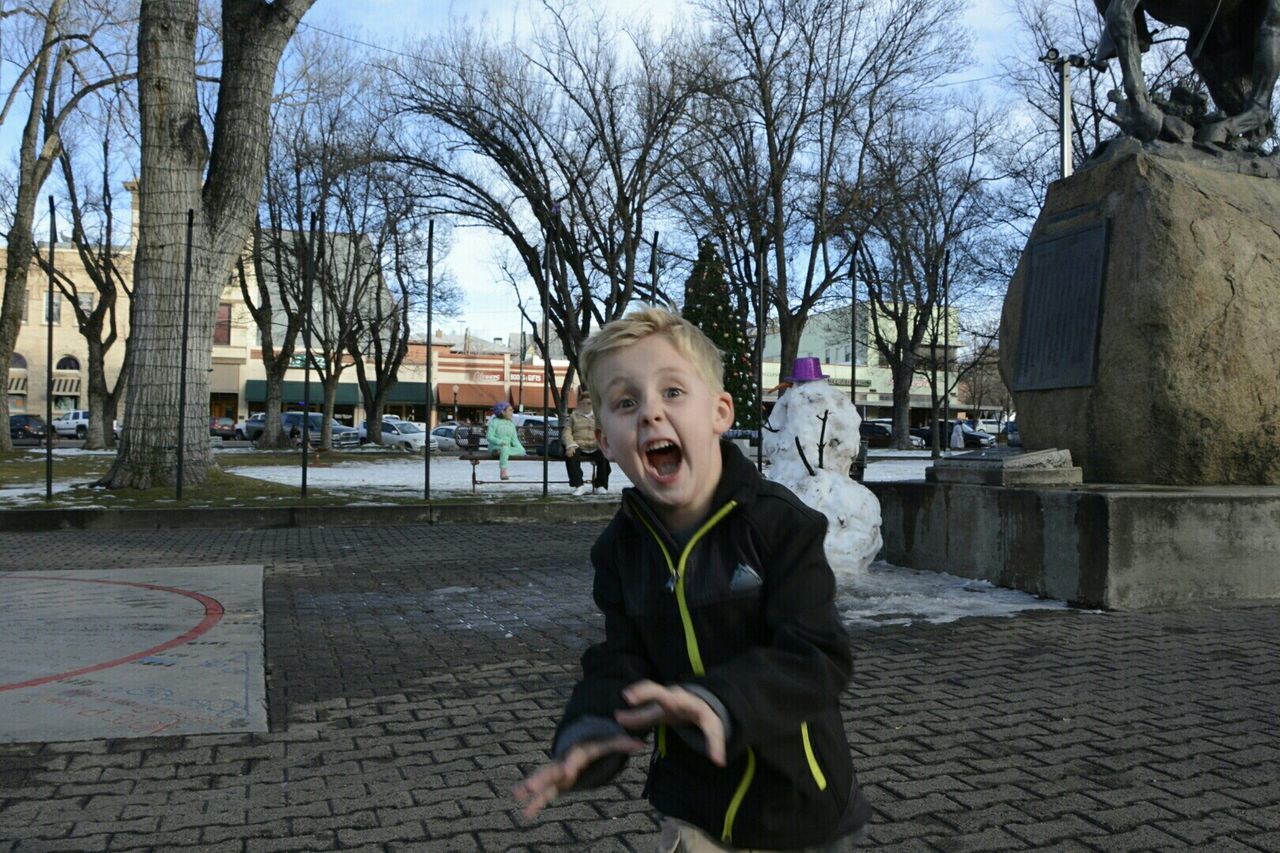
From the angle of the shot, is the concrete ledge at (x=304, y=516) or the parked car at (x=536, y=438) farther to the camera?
the parked car at (x=536, y=438)

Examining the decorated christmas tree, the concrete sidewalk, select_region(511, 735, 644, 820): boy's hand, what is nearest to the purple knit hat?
the concrete sidewalk

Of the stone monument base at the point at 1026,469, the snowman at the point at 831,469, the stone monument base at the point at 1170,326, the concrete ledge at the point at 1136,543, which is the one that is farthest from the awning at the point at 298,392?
the concrete ledge at the point at 1136,543

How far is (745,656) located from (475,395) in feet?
238

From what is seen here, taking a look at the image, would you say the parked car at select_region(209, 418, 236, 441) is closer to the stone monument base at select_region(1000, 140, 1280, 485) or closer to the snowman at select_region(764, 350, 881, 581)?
the snowman at select_region(764, 350, 881, 581)

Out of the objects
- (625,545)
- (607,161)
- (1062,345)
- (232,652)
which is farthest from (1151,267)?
(607,161)

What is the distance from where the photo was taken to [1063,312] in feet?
28.4

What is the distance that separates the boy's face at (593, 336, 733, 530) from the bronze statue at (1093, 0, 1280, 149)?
8.07m

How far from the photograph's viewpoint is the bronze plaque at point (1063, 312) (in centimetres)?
829

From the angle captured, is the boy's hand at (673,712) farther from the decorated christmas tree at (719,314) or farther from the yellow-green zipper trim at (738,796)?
the decorated christmas tree at (719,314)

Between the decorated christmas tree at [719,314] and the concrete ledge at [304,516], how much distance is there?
14705 mm

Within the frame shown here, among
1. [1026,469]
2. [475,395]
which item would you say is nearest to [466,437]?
[475,395]

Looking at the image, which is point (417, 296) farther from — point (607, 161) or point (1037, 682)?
point (1037, 682)

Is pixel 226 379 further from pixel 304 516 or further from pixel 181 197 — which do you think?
pixel 304 516

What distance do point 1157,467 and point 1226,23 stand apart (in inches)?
162
